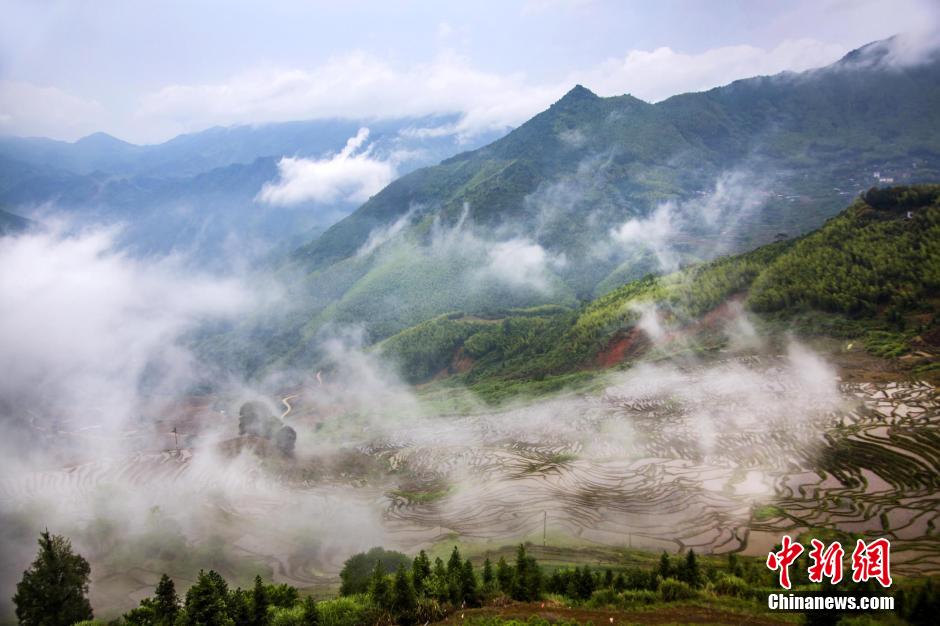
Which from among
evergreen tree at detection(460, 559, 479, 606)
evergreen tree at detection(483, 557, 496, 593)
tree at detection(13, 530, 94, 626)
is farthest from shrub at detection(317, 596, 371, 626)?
tree at detection(13, 530, 94, 626)

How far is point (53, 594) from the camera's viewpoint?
51156 millimetres

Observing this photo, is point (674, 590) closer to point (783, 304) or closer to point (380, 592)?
point (380, 592)

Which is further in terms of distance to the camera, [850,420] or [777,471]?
[850,420]

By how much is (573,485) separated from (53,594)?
51225 mm

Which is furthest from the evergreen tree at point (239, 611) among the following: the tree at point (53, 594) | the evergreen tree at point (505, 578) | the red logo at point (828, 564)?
the red logo at point (828, 564)

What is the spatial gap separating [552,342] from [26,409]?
11770 centimetres

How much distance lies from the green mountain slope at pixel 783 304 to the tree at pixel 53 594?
2744 inches

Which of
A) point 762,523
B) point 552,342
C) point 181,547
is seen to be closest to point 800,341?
point 762,523

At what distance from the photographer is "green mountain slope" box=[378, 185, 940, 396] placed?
264 ft

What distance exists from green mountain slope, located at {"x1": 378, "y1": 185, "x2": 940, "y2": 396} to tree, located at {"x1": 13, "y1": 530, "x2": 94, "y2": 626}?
69.7 metres

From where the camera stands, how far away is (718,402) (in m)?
77.1

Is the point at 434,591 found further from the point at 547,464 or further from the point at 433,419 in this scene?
the point at 433,419

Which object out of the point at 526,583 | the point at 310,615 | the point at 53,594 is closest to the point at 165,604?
the point at 310,615

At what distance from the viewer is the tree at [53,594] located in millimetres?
51031
